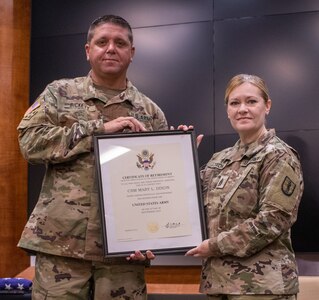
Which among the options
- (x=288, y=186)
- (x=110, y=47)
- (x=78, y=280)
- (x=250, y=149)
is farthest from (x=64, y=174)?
(x=288, y=186)

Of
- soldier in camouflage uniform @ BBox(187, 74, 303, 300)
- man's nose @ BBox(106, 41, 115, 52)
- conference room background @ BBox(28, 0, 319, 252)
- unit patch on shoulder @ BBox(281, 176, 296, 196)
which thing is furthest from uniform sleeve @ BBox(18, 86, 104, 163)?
conference room background @ BBox(28, 0, 319, 252)

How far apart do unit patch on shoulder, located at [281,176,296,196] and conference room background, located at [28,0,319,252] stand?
1.72 metres

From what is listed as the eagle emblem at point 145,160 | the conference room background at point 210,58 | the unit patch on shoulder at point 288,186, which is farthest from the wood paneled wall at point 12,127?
the unit patch on shoulder at point 288,186

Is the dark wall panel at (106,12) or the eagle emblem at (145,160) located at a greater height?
the dark wall panel at (106,12)

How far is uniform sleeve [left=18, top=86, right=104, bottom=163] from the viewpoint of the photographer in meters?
2.29

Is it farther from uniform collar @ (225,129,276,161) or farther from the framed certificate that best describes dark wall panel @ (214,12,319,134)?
the framed certificate

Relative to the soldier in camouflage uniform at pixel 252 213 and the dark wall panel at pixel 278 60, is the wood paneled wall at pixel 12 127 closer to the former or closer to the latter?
the dark wall panel at pixel 278 60

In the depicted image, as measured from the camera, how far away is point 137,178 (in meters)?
2.32

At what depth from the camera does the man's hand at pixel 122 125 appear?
7.59ft

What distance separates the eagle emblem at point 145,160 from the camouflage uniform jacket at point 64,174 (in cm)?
20

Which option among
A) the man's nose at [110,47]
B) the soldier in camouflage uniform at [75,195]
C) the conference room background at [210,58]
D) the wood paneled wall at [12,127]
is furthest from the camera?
the wood paneled wall at [12,127]

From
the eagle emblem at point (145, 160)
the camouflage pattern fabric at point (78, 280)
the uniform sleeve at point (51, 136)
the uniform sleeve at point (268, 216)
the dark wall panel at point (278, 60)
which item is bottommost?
the camouflage pattern fabric at point (78, 280)

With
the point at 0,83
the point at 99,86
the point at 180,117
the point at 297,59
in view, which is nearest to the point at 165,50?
the point at 180,117

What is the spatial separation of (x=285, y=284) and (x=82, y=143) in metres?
0.98
